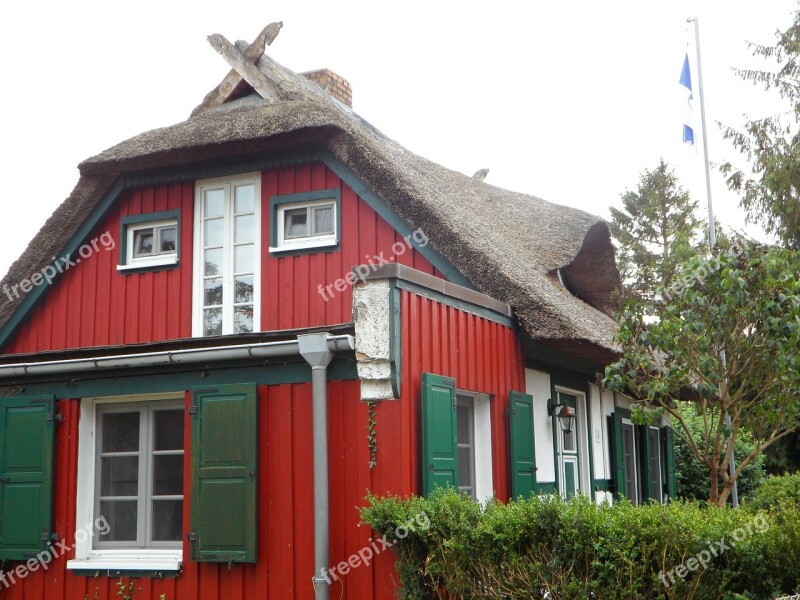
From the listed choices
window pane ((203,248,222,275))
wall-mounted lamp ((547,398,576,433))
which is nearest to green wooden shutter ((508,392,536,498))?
wall-mounted lamp ((547,398,576,433))

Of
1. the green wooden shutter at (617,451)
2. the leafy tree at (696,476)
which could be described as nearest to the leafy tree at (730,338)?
the green wooden shutter at (617,451)

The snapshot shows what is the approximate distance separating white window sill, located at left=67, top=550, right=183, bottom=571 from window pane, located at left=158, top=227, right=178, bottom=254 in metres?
3.27

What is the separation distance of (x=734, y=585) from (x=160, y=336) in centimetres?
637

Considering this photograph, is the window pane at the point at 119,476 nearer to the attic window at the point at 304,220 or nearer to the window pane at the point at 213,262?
the window pane at the point at 213,262

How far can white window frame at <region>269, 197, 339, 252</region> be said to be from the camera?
9703 mm

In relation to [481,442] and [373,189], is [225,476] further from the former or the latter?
[373,189]

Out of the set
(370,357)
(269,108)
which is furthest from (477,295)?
(269,108)

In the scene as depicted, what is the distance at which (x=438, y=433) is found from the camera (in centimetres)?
773

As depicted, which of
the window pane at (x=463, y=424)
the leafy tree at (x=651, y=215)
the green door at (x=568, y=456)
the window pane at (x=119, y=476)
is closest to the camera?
the window pane at (x=119, y=476)

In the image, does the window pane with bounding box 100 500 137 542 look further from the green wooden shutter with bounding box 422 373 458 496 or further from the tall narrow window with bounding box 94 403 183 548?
the green wooden shutter with bounding box 422 373 458 496
